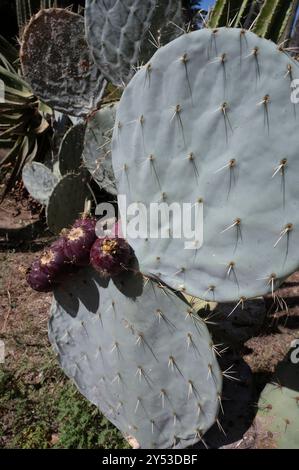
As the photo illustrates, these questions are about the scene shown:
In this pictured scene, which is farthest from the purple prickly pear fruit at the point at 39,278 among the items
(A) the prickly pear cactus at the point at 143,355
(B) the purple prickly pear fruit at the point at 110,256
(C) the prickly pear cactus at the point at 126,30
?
(C) the prickly pear cactus at the point at 126,30

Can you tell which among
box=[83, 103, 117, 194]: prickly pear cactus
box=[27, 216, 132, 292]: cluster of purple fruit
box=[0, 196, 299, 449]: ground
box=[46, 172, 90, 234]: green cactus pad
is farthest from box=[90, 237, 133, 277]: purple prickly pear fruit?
box=[46, 172, 90, 234]: green cactus pad

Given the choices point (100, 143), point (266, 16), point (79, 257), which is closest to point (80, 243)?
point (79, 257)

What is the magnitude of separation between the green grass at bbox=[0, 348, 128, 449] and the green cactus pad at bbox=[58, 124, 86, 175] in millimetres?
1162

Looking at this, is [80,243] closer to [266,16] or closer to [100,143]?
[100,143]

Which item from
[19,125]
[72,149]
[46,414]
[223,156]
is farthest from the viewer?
[19,125]

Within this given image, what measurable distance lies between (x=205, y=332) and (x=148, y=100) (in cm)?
80

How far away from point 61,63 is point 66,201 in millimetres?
794

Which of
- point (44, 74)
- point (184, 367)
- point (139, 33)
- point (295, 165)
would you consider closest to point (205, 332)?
point (184, 367)

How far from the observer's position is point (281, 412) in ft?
6.11

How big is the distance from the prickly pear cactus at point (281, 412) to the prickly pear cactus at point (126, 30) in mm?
1333

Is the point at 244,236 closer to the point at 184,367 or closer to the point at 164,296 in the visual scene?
the point at 164,296

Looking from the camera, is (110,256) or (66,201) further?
(66,201)

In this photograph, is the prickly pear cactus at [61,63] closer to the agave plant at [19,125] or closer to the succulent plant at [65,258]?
the succulent plant at [65,258]

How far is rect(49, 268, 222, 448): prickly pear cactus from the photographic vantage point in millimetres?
1741
